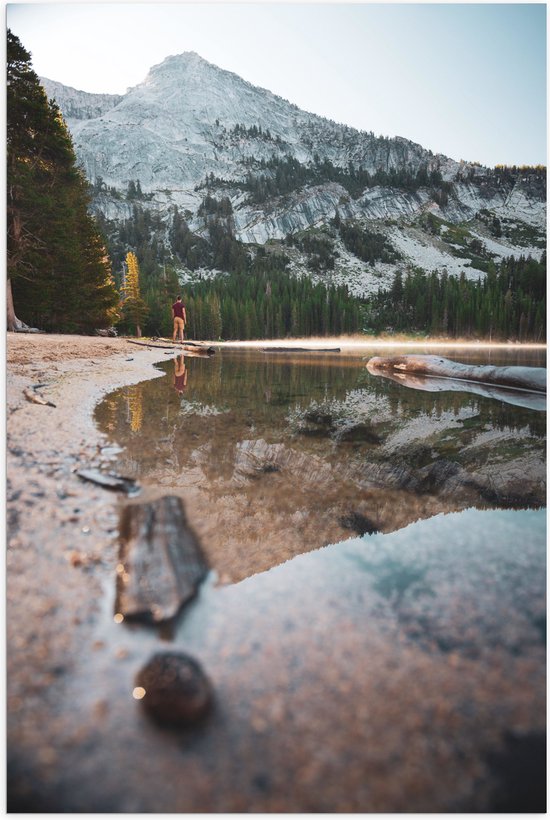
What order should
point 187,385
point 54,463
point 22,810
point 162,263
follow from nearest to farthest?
point 22,810, point 54,463, point 187,385, point 162,263

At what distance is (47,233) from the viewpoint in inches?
860

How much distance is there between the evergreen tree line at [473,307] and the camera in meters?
83.1

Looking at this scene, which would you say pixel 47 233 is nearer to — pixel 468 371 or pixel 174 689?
pixel 468 371

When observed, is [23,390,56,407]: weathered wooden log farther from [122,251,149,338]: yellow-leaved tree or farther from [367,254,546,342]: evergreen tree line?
[367,254,546,342]: evergreen tree line

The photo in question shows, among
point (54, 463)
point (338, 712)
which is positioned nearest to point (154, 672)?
point (338, 712)

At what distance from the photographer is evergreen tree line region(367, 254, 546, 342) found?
8306 centimetres

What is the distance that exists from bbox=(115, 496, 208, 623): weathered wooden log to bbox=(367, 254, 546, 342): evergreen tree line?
258 ft

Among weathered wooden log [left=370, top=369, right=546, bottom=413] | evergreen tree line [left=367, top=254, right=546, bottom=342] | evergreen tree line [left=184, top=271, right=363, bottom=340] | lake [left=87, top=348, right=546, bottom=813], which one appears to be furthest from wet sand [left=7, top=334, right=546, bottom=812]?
evergreen tree line [left=184, top=271, right=363, bottom=340]

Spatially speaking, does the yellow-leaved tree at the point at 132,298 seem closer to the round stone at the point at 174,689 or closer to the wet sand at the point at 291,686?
the wet sand at the point at 291,686

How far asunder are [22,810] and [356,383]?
1354 centimetres

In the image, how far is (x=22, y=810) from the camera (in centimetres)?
162

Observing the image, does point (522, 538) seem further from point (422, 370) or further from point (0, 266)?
point (422, 370)

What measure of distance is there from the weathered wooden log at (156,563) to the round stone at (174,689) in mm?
376

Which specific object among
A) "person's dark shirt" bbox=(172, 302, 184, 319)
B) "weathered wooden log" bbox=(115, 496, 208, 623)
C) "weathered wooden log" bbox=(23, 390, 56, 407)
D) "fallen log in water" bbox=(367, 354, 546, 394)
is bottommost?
"weathered wooden log" bbox=(115, 496, 208, 623)
